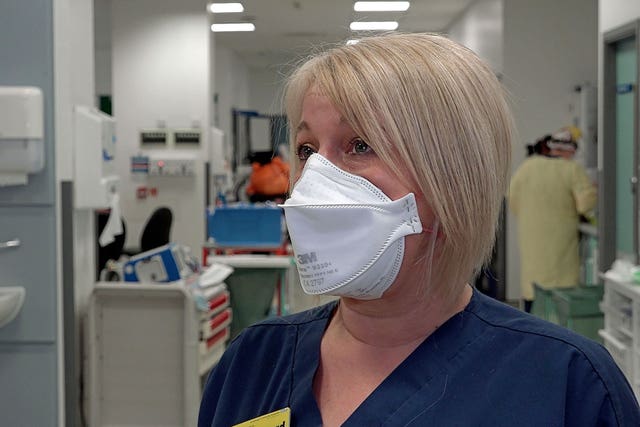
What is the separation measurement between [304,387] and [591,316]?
154 inches

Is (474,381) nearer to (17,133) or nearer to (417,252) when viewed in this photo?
(417,252)

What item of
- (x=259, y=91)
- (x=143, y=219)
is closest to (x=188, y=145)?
(x=143, y=219)

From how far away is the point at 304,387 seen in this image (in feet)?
3.70

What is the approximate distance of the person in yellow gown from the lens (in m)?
5.82

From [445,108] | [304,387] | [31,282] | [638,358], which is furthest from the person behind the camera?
[638,358]

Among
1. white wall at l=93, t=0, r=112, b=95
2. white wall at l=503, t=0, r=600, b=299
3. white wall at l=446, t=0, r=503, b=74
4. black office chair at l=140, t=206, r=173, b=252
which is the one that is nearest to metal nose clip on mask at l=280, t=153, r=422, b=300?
black office chair at l=140, t=206, r=173, b=252

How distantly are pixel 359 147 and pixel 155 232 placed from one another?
5457 mm

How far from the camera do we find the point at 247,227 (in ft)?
20.0

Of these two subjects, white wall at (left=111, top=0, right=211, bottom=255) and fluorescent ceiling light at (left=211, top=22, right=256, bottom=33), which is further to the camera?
fluorescent ceiling light at (left=211, top=22, right=256, bottom=33)

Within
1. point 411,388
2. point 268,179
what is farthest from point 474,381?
point 268,179

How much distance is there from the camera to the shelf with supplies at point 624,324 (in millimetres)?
3618

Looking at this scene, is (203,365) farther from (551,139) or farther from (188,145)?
(188,145)

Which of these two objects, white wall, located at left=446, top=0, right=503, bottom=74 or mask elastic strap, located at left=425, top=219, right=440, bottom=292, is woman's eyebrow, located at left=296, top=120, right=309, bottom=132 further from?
white wall, located at left=446, top=0, right=503, bottom=74

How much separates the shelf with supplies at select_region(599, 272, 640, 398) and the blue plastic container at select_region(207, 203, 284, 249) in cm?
258
